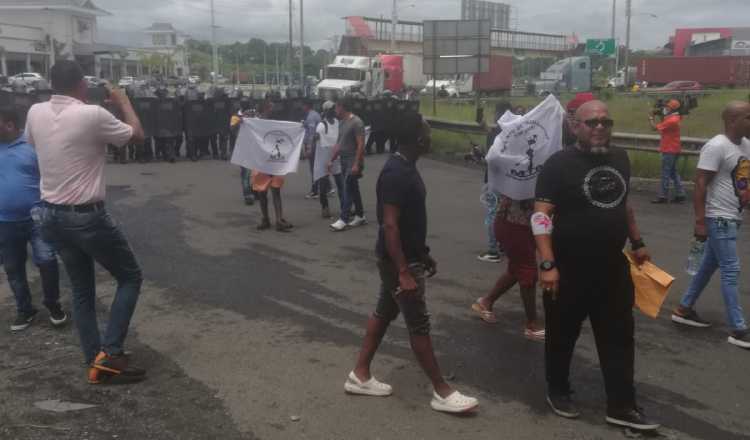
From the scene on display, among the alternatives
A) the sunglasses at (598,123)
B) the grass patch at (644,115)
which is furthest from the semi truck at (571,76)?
the sunglasses at (598,123)

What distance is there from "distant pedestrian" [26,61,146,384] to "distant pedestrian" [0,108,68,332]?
115 centimetres

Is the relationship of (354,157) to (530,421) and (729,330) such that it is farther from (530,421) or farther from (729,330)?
(530,421)

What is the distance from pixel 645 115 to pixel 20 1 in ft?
211

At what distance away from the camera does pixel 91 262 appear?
4586 millimetres

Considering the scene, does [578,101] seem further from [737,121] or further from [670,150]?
[670,150]

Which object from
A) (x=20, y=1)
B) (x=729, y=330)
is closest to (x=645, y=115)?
(x=729, y=330)

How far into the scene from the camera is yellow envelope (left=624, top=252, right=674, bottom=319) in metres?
4.23

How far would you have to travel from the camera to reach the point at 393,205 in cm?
396

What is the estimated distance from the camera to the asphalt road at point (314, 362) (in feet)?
13.1

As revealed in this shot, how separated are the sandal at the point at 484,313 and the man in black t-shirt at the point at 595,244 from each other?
5.75ft

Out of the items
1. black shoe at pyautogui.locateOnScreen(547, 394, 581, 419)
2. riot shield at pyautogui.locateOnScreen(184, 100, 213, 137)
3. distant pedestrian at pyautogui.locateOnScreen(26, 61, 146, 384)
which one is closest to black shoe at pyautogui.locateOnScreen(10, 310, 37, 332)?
distant pedestrian at pyautogui.locateOnScreen(26, 61, 146, 384)

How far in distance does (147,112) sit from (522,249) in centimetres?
1269

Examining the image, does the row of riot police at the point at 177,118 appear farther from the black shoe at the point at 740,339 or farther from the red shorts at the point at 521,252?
the black shoe at the point at 740,339

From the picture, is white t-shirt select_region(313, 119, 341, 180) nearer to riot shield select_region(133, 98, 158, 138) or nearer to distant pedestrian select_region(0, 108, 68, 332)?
distant pedestrian select_region(0, 108, 68, 332)
